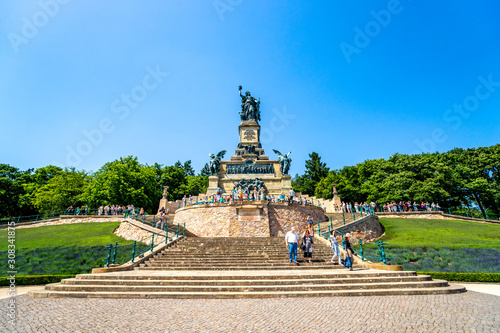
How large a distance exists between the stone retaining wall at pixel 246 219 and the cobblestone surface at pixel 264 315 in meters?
13.9

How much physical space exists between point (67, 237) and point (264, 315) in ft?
77.2

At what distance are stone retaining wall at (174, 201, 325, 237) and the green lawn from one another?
20.5 feet

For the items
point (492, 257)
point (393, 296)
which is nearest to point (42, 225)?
point (393, 296)

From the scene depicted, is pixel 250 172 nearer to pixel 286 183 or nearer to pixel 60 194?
pixel 286 183

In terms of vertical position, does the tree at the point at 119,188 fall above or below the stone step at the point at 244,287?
above

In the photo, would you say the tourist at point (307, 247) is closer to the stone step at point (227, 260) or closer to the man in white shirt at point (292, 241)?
the man in white shirt at point (292, 241)

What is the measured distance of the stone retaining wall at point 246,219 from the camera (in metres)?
21.5

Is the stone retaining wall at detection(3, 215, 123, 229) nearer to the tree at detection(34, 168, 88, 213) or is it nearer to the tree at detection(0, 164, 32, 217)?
the tree at detection(34, 168, 88, 213)

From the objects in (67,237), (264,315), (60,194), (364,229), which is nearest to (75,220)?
(67,237)

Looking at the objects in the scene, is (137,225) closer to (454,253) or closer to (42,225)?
(42,225)

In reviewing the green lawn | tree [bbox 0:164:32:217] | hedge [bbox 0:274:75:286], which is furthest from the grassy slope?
tree [bbox 0:164:32:217]

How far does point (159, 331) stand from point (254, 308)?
2.60 metres

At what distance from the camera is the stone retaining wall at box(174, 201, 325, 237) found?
70.7 ft

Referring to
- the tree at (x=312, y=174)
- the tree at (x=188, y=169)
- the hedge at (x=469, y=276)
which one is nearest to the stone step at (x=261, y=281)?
the hedge at (x=469, y=276)
